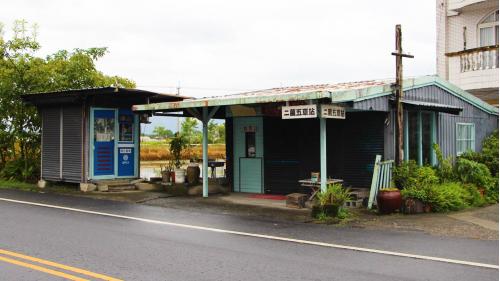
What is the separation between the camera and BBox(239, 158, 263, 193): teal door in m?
16.8

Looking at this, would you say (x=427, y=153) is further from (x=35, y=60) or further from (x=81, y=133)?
(x=35, y=60)

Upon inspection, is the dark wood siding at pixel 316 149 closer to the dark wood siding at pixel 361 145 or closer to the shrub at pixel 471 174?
the dark wood siding at pixel 361 145

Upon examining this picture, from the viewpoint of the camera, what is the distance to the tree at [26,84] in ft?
66.4

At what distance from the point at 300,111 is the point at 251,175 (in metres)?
5.03

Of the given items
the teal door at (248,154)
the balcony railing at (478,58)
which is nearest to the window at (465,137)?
the balcony railing at (478,58)

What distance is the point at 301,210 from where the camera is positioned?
13.1 m

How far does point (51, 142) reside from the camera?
18625 millimetres

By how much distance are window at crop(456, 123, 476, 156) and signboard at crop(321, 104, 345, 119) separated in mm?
6545

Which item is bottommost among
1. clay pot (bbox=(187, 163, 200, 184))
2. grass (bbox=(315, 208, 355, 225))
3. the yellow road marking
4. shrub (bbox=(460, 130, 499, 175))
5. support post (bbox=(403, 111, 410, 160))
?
the yellow road marking

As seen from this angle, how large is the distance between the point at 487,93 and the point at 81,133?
48.8 ft

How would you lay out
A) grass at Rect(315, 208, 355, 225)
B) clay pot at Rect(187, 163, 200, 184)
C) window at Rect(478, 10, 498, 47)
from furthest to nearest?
window at Rect(478, 10, 498, 47) < clay pot at Rect(187, 163, 200, 184) < grass at Rect(315, 208, 355, 225)

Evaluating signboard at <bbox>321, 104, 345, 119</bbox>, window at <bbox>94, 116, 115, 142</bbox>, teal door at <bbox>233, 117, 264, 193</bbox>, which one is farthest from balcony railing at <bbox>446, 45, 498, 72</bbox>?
window at <bbox>94, 116, 115, 142</bbox>

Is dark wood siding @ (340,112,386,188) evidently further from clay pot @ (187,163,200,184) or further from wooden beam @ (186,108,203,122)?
clay pot @ (187,163,200,184)

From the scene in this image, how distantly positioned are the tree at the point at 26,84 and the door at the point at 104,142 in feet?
13.1
